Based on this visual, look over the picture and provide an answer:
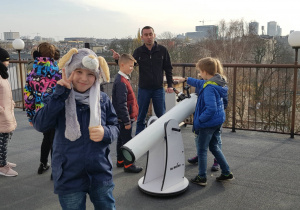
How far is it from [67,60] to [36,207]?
1.92 metres

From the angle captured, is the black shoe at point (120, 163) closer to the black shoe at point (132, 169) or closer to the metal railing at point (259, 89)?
the black shoe at point (132, 169)

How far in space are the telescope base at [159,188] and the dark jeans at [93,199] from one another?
4.19 ft

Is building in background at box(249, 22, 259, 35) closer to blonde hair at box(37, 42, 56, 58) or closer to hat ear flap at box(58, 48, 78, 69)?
blonde hair at box(37, 42, 56, 58)

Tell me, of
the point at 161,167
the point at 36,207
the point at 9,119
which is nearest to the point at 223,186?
the point at 161,167

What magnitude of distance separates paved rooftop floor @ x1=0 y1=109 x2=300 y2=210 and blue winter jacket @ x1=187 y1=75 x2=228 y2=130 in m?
0.77

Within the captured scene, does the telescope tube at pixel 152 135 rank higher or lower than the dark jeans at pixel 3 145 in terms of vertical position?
higher

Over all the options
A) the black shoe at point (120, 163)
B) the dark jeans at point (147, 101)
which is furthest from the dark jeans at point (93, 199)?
the dark jeans at point (147, 101)

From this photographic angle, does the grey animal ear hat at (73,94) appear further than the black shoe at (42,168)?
No

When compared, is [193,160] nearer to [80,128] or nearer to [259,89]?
[80,128]

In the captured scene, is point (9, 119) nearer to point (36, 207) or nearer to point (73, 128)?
point (36, 207)

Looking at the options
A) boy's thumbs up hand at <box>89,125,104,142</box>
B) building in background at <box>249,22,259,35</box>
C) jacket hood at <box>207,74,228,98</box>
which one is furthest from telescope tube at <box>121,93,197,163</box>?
building in background at <box>249,22,259,35</box>

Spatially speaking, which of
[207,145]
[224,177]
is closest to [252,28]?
[224,177]

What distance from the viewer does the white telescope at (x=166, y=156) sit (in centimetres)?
331

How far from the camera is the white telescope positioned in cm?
331
